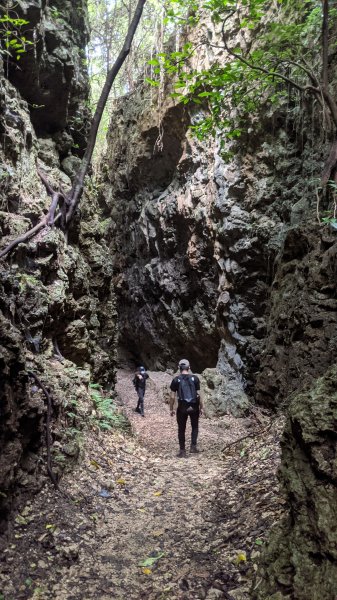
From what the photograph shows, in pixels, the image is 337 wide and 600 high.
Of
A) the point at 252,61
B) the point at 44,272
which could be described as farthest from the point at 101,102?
the point at 44,272

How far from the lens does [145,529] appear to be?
387 centimetres

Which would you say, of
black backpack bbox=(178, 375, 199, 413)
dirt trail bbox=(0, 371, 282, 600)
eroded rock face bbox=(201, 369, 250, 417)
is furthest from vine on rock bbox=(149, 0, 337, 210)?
eroded rock face bbox=(201, 369, 250, 417)

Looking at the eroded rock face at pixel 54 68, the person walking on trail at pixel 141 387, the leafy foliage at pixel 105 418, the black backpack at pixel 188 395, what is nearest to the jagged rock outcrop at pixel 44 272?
the eroded rock face at pixel 54 68

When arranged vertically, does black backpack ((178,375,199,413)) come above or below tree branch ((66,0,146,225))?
below

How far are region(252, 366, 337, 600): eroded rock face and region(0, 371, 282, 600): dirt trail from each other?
0.48 metres

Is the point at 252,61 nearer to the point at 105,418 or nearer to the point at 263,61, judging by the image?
the point at 263,61

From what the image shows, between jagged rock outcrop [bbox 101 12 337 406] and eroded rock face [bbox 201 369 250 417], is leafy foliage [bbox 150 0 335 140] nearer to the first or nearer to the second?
jagged rock outcrop [bbox 101 12 337 406]

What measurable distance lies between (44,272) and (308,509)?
19.9 ft

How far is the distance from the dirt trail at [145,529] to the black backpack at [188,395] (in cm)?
107

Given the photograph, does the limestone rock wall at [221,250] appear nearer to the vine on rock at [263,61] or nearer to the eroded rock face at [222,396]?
the eroded rock face at [222,396]

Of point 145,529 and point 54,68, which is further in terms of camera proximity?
point 54,68

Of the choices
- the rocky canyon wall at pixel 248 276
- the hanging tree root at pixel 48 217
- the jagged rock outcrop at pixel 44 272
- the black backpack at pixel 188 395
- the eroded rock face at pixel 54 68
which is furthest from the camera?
the eroded rock face at pixel 54 68

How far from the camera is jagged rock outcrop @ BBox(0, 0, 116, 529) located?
3807 millimetres

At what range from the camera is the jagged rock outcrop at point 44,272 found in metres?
3.81
